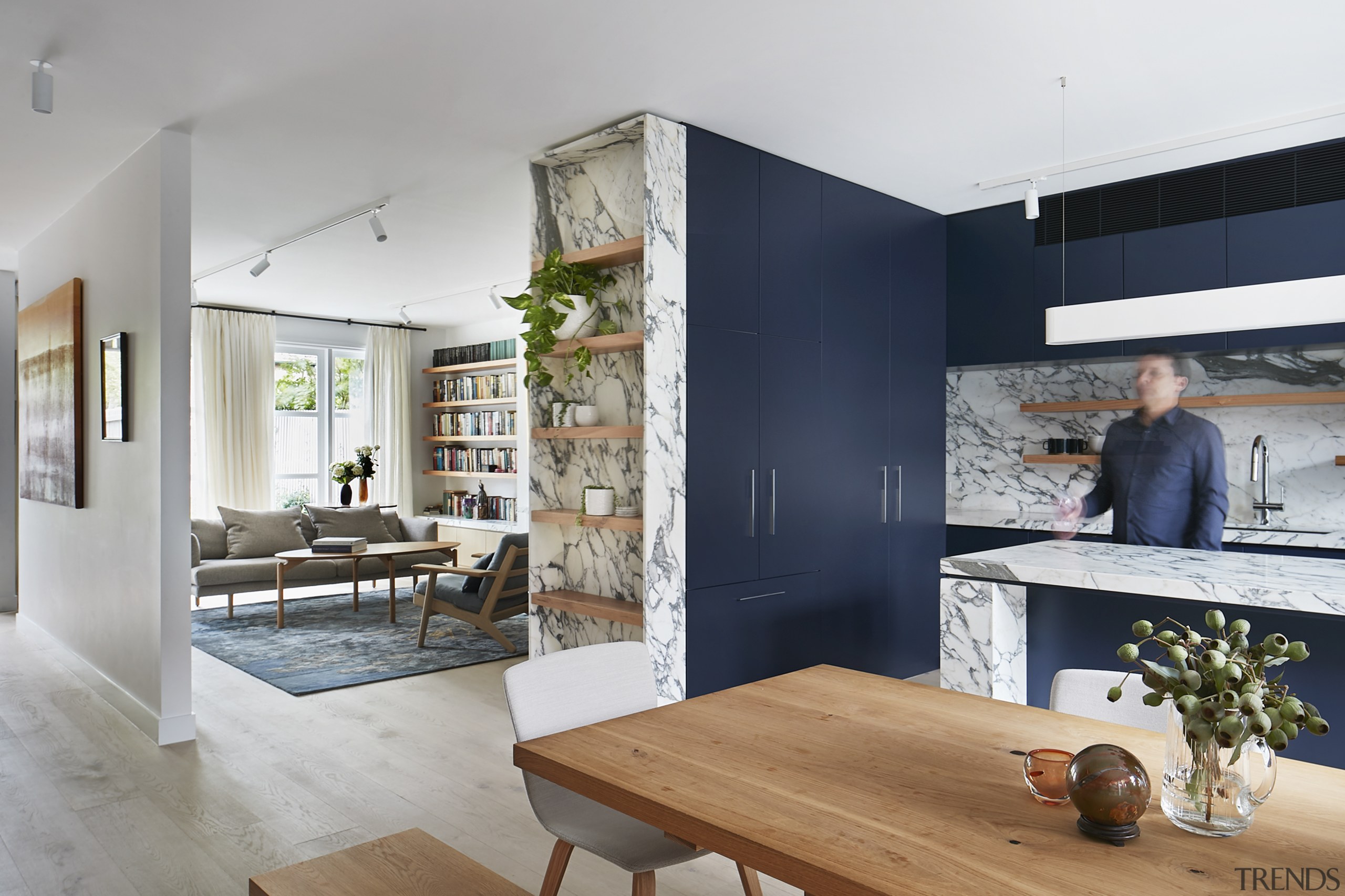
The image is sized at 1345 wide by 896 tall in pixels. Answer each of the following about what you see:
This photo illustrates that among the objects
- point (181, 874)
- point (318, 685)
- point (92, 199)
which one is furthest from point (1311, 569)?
point (92, 199)

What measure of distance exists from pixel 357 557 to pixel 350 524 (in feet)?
4.25

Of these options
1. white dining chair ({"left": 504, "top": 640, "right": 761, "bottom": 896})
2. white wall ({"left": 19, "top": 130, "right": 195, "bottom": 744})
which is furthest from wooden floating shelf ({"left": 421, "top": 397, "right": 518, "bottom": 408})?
white dining chair ({"left": 504, "top": 640, "right": 761, "bottom": 896})

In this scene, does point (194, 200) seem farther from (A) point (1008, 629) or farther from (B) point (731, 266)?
(A) point (1008, 629)

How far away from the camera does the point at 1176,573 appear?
2.88m

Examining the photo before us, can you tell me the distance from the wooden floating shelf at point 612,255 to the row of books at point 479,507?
524cm

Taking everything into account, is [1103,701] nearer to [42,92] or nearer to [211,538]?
[42,92]

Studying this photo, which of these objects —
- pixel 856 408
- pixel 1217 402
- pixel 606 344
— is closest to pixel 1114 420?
pixel 1217 402

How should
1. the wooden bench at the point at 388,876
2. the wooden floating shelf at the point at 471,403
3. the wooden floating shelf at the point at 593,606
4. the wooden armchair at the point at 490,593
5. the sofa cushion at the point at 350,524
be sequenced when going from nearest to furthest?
the wooden bench at the point at 388,876 → the wooden floating shelf at the point at 593,606 → the wooden armchair at the point at 490,593 → the sofa cushion at the point at 350,524 → the wooden floating shelf at the point at 471,403

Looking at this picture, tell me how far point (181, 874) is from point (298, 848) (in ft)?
1.08

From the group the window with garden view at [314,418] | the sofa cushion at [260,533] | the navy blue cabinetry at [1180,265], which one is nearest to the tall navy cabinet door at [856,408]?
the navy blue cabinetry at [1180,265]

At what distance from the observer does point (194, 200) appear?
487cm

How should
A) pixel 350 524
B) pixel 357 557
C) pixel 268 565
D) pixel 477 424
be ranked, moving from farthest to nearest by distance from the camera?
pixel 477 424 → pixel 350 524 → pixel 268 565 → pixel 357 557

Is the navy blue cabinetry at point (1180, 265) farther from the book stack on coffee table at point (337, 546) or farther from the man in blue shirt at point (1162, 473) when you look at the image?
the book stack on coffee table at point (337, 546)

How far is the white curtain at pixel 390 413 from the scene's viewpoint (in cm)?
938
